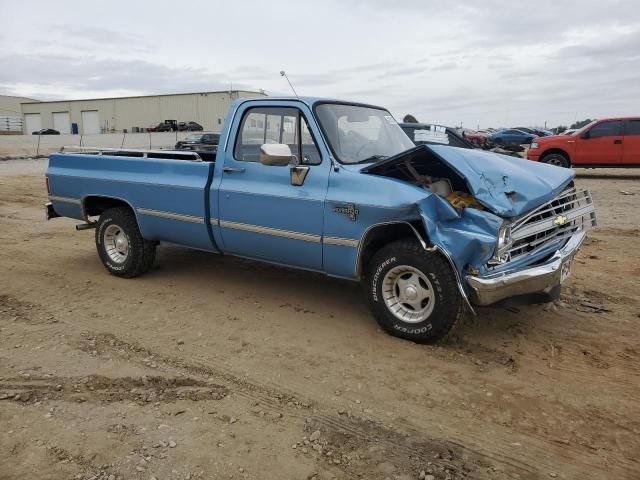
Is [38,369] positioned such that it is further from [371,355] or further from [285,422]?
[371,355]

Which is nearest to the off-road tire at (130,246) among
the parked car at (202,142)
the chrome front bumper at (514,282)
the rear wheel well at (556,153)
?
the chrome front bumper at (514,282)

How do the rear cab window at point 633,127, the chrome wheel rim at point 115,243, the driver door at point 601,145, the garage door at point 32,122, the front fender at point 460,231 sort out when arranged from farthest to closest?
1. the garage door at point 32,122
2. the driver door at point 601,145
3. the rear cab window at point 633,127
4. the chrome wheel rim at point 115,243
5. the front fender at point 460,231

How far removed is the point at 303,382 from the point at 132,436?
115 centimetres

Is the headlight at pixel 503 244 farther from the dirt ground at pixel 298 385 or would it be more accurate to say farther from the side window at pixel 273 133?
the side window at pixel 273 133

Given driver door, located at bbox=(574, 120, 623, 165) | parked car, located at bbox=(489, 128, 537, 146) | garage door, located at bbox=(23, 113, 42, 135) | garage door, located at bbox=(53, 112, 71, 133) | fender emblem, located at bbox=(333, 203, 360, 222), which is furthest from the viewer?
garage door, located at bbox=(23, 113, 42, 135)

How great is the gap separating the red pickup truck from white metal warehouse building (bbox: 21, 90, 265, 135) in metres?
39.3

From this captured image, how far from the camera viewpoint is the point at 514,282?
3.74 m

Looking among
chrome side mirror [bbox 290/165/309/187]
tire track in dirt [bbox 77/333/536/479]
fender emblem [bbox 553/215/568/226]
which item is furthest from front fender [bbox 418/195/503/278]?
tire track in dirt [bbox 77/333/536/479]

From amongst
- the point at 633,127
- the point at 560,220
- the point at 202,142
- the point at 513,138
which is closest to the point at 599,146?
the point at 633,127

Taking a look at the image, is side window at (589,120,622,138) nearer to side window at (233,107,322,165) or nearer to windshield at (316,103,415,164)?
windshield at (316,103,415,164)

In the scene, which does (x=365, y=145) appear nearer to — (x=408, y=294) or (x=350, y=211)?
(x=350, y=211)

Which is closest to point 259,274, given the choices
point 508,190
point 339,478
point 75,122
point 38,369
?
point 38,369

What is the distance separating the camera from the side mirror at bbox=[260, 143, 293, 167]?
13.9ft

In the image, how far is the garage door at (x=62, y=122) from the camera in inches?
2475
